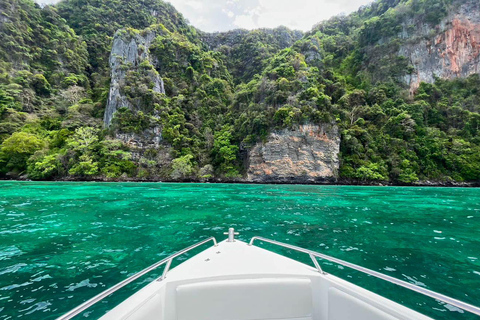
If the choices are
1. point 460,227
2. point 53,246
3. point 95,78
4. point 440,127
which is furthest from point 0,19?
point 440,127

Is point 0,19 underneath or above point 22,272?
above

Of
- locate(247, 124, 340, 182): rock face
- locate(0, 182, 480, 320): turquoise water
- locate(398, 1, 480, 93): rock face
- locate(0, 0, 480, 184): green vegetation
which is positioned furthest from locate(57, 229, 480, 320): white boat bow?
locate(398, 1, 480, 93): rock face

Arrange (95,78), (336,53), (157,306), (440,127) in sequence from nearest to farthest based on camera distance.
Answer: (157,306), (440,127), (95,78), (336,53)

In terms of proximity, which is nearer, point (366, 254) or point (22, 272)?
point (22, 272)

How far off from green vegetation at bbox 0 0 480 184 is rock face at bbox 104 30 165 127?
2.58ft

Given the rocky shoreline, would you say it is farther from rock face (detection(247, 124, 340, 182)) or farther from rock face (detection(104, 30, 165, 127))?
rock face (detection(104, 30, 165, 127))

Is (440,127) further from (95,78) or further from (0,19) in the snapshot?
(0,19)

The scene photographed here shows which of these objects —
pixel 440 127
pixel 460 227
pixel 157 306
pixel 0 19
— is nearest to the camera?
pixel 157 306

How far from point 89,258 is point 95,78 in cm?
5508

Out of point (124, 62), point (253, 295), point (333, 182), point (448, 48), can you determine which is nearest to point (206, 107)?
point (124, 62)

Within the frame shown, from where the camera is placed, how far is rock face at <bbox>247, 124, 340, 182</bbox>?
30625 millimetres

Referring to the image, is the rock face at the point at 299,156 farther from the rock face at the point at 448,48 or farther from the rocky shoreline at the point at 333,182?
the rock face at the point at 448,48

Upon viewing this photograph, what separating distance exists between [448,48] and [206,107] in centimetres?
4816

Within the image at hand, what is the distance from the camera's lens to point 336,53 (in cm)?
5169
